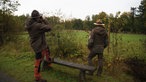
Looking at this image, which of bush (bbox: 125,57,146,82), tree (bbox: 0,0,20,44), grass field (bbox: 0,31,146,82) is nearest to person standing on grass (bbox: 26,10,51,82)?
grass field (bbox: 0,31,146,82)

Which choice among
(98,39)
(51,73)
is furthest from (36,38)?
(98,39)

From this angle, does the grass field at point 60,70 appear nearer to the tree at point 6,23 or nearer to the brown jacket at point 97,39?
the brown jacket at point 97,39

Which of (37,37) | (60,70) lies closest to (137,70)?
(60,70)

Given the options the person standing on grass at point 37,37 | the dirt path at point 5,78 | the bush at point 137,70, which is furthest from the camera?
the dirt path at point 5,78

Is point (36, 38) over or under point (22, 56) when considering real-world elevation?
over

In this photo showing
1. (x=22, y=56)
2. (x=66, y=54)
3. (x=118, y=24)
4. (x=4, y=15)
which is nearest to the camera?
(x=118, y=24)

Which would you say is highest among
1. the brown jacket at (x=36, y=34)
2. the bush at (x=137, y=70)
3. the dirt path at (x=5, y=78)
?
the brown jacket at (x=36, y=34)

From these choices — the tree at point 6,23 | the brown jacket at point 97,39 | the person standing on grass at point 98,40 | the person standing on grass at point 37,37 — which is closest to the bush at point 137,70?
the person standing on grass at point 98,40

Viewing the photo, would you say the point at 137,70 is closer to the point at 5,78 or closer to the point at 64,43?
the point at 64,43

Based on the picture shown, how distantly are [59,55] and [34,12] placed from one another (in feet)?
15.9

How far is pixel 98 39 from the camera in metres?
9.17

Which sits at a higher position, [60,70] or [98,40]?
[98,40]

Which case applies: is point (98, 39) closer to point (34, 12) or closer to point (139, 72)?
point (139, 72)

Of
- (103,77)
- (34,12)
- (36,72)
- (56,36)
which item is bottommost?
(103,77)
